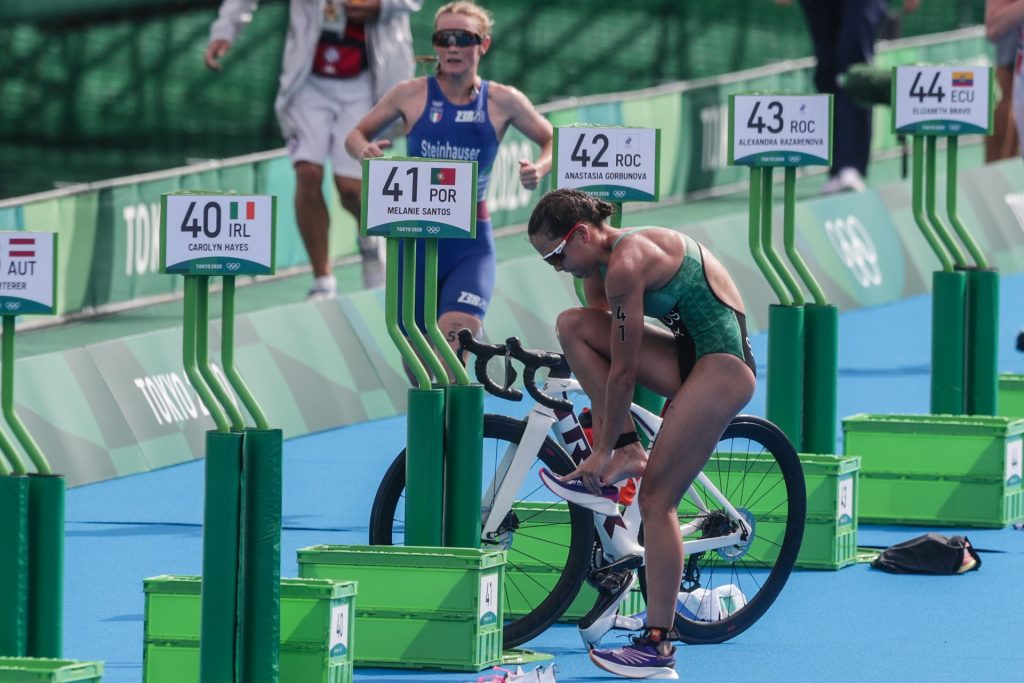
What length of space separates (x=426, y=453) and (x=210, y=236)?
132 centimetres

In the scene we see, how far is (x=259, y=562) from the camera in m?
6.67

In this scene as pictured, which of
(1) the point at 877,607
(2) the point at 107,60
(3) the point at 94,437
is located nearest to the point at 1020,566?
(1) the point at 877,607

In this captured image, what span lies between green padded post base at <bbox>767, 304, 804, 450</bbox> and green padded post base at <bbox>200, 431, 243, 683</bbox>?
11.9ft

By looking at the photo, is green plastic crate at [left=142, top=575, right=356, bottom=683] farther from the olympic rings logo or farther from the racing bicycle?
the olympic rings logo

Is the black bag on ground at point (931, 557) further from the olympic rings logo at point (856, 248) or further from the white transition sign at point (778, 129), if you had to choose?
the olympic rings logo at point (856, 248)

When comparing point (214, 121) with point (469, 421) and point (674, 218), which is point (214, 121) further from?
point (469, 421)

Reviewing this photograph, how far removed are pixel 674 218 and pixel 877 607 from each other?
9.58 metres

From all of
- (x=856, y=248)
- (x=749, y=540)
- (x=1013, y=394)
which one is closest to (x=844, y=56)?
(x=856, y=248)

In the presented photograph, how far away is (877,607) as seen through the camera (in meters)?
8.88

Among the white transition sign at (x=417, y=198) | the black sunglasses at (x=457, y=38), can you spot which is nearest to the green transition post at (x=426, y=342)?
the white transition sign at (x=417, y=198)

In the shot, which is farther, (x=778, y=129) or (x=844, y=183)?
(x=844, y=183)

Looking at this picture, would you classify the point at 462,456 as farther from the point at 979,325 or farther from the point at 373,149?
the point at 979,325

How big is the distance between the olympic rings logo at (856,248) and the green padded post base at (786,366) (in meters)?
7.04

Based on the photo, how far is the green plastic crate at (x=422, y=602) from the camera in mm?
7656
